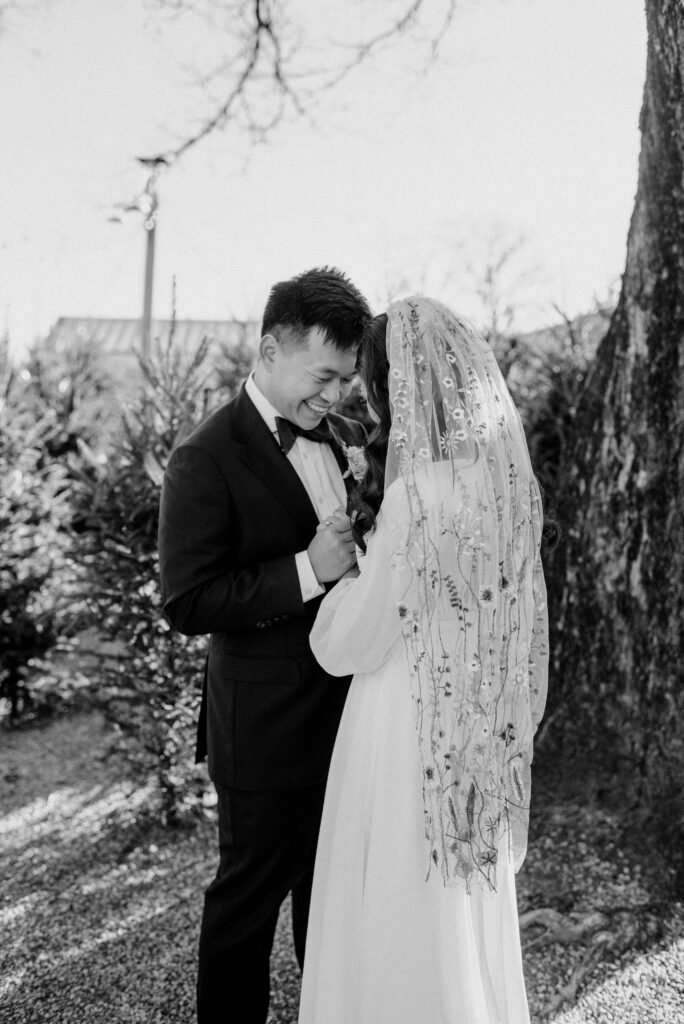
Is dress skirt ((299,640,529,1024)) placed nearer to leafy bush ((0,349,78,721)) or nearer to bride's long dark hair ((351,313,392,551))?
bride's long dark hair ((351,313,392,551))

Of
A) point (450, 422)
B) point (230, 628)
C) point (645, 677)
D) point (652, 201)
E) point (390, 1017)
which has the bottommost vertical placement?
point (390, 1017)

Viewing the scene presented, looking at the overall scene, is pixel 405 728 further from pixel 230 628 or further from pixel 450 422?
pixel 450 422

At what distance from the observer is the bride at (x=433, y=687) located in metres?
2.09

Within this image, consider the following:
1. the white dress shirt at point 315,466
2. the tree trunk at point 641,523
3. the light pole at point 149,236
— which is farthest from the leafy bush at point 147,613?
the light pole at point 149,236

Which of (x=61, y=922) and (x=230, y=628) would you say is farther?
(x=61, y=922)

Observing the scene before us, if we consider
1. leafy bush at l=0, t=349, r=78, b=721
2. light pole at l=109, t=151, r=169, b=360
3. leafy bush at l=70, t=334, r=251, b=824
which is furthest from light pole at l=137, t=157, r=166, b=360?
leafy bush at l=70, t=334, r=251, b=824

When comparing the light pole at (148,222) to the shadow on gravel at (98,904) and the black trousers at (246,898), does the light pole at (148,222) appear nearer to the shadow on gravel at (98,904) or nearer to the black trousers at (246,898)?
the shadow on gravel at (98,904)

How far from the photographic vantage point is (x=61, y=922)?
11.6 ft

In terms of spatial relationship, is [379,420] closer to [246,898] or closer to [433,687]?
[433,687]

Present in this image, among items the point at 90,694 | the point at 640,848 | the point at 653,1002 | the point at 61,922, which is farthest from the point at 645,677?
the point at 90,694

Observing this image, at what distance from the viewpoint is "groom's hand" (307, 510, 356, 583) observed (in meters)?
2.39

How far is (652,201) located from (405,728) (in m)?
2.71

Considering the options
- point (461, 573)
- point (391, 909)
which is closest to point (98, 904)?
point (391, 909)

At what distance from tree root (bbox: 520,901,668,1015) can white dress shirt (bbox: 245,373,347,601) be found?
183 cm
